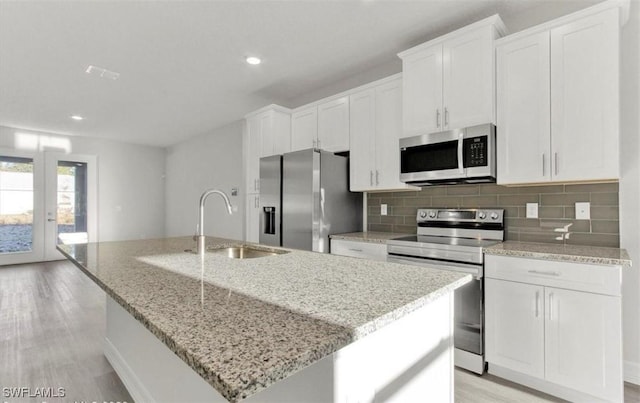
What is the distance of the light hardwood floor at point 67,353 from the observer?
1951 millimetres

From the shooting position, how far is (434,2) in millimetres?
2307

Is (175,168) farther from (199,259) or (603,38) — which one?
(603,38)

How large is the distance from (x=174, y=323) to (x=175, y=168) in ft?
23.7

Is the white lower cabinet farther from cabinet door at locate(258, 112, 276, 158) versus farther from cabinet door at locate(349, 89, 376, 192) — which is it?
cabinet door at locate(258, 112, 276, 158)

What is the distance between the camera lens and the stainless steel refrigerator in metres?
3.07

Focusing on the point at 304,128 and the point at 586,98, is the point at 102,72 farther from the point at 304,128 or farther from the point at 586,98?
the point at 586,98

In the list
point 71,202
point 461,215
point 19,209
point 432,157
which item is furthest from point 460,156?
point 19,209

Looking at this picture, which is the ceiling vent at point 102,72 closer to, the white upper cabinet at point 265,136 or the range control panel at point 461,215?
the white upper cabinet at point 265,136

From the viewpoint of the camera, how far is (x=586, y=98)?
197 cm

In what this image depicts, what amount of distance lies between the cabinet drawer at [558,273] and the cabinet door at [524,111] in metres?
0.58

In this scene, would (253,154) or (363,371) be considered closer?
(363,371)

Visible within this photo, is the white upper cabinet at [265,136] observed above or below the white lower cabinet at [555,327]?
above

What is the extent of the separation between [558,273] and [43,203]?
7876mm

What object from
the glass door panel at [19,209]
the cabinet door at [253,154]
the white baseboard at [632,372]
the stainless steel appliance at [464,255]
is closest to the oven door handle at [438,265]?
the stainless steel appliance at [464,255]
